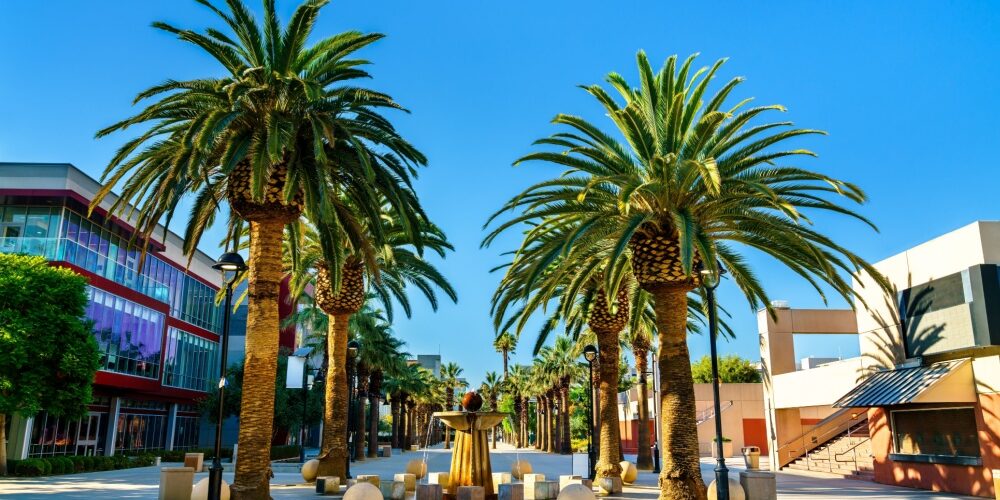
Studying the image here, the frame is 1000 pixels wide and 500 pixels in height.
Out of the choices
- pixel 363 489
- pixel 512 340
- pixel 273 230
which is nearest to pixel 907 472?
pixel 363 489

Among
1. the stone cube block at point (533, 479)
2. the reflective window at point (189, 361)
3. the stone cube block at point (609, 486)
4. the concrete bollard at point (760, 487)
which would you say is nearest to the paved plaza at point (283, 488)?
the stone cube block at point (609, 486)

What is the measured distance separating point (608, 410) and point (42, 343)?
1945 cm

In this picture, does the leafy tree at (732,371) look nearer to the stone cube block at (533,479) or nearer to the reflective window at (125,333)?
the reflective window at (125,333)

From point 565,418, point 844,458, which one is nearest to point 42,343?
point 844,458

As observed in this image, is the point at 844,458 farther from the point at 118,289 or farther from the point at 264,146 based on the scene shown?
the point at 118,289

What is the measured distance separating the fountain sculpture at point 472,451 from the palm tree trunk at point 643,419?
16.1 m

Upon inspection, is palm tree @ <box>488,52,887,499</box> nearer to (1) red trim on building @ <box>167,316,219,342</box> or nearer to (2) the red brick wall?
(2) the red brick wall

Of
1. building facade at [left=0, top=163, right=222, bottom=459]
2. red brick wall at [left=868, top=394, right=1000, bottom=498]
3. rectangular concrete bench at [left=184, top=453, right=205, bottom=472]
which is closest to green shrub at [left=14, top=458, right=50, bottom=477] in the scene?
building facade at [left=0, top=163, right=222, bottom=459]

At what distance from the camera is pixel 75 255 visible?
110 ft

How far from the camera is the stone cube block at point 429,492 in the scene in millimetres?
16312

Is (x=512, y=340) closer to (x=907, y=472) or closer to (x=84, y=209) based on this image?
(x=84, y=209)

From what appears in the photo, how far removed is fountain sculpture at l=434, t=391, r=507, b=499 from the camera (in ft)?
57.8

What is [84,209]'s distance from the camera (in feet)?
114

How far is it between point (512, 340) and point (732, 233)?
75007 mm
